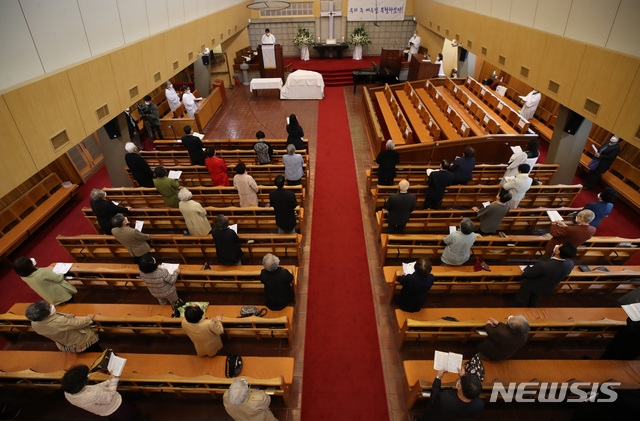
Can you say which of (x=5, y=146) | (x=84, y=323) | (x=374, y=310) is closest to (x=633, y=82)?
(x=374, y=310)

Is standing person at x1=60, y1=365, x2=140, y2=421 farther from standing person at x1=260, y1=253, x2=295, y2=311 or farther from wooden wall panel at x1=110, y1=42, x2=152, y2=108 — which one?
wooden wall panel at x1=110, y1=42, x2=152, y2=108

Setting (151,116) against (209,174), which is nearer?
(209,174)

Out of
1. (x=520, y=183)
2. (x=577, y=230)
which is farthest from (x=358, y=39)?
(x=577, y=230)

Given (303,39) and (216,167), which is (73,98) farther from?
(303,39)

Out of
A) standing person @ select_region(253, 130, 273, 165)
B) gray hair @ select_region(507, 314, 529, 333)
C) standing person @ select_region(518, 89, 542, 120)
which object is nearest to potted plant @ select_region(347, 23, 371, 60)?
standing person @ select_region(518, 89, 542, 120)

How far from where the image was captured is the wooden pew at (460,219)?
17.9 feet

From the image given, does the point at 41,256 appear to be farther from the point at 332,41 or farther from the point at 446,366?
the point at 332,41

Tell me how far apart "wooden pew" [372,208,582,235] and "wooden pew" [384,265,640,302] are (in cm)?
104

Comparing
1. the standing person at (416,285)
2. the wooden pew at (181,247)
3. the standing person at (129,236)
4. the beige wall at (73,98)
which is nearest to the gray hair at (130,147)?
the beige wall at (73,98)

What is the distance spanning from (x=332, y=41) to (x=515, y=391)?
17.0m

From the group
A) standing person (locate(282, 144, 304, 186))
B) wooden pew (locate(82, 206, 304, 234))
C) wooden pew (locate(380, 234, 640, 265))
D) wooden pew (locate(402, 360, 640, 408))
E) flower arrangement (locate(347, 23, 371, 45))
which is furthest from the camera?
flower arrangement (locate(347, 23, 371, 45))

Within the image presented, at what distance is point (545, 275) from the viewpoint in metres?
3.79

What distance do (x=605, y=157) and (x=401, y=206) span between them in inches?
212

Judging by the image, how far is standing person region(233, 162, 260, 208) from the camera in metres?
5.26
